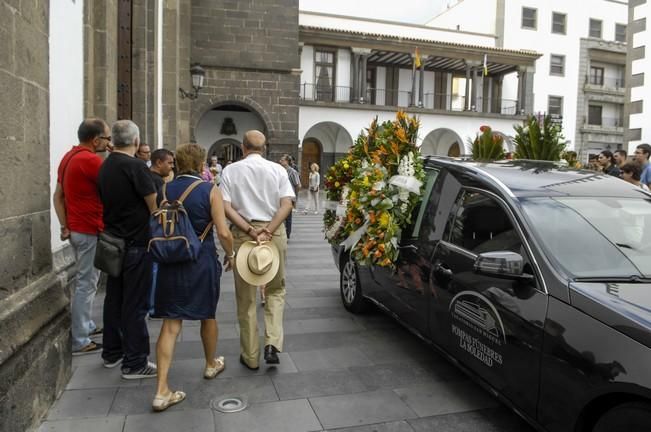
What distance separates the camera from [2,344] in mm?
2689

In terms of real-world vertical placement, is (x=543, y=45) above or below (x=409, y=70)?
above

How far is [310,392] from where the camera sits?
3.71m

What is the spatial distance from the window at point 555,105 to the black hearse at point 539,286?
34.5 m

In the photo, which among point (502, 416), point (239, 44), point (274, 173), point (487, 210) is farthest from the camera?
point (239, 44)

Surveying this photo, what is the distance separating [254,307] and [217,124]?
21.6 meters

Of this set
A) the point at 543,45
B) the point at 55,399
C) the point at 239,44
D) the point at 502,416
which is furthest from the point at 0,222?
the point at 543,45

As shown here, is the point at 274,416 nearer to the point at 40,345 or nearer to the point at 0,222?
the point at 40,345

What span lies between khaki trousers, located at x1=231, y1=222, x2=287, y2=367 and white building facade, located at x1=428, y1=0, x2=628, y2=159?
→ 32949 millimetres

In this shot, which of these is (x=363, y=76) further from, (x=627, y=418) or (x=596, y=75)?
(x=627, y=418)

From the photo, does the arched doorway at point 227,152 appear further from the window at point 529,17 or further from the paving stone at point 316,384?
the window at point 529,17

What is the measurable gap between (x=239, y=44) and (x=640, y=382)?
20.2m

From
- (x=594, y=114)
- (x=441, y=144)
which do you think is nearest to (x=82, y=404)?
(x=441, y=144)

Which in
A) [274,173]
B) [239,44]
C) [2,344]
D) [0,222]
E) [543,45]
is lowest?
[2,344]

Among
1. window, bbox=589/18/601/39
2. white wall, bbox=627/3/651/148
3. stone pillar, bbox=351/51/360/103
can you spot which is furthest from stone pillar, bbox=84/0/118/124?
window, bbox=589/18/601/39
